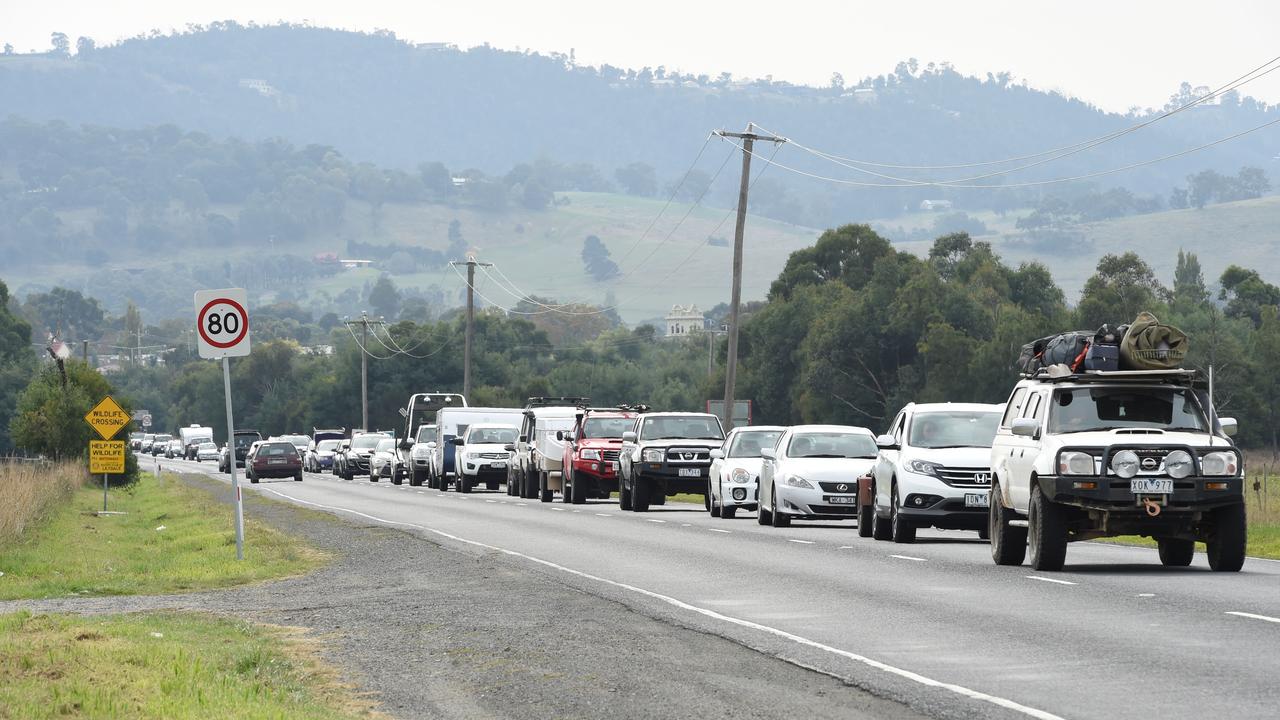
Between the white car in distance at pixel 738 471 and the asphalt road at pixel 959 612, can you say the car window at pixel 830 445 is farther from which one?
the white car in distance at pixel 738 471

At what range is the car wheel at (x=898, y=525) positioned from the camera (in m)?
25.7

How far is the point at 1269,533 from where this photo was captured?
2702 cm

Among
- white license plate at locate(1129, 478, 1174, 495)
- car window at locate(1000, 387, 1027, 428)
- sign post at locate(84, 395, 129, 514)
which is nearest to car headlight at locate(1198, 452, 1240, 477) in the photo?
white license plate at locate(1129, 478, 1174, 495)

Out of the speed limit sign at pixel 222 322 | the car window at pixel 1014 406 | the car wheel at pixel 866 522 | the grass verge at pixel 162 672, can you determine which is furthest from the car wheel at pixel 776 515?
the grass verge at pixel 162 672

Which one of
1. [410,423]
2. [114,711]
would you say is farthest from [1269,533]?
[410,423]

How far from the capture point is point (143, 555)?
1091 inches

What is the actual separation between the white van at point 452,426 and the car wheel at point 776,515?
25.9 metres

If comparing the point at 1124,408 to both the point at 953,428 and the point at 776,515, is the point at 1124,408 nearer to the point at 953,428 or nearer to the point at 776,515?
the point at 953,428

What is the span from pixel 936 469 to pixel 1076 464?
6293mm

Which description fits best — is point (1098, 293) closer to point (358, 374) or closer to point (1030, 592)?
point (358, 374)

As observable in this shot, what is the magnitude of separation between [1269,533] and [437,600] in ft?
46.2

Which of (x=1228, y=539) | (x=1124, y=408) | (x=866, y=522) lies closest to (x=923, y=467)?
(x=866, y=522)

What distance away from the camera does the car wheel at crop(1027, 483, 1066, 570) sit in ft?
64.0

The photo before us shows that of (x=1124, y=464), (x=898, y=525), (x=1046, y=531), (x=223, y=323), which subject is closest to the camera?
(x=1124, y=464)
